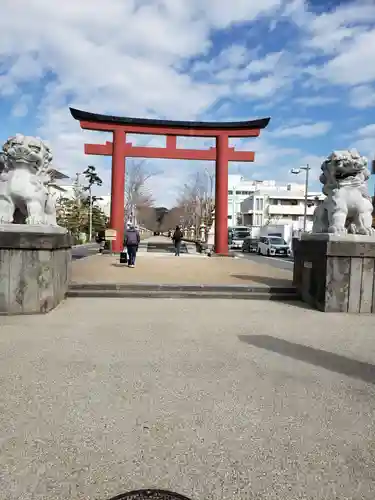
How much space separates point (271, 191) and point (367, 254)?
58.6m

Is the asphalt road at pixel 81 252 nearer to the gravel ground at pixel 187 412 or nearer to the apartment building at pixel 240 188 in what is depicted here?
the gravel ground at pixel 187 412

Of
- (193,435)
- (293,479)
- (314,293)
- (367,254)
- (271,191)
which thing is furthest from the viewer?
(271,191)

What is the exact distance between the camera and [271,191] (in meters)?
63.5

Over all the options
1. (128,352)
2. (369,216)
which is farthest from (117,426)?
(369,216)

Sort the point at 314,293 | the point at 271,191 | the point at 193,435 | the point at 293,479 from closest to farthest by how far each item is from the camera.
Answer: the point at 293,479
the point at 193,435
the point at 314,293
the point at 271,191

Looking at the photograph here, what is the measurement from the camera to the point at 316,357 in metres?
4.14

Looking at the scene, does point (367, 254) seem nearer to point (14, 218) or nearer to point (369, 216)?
point (369, 216)

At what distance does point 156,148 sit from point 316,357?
1829cm

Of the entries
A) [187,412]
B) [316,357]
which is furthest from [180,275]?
[187,412]

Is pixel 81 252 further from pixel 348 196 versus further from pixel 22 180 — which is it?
pixel 348 196

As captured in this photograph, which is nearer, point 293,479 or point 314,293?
point 293,479

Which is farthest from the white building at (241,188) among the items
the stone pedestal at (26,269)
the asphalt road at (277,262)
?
A: the stone pedestal at (26,269)

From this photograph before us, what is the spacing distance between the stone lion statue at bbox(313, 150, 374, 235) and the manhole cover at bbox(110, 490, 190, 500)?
603 centimetres

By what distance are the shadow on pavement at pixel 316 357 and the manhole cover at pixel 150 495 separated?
7.60 feet
